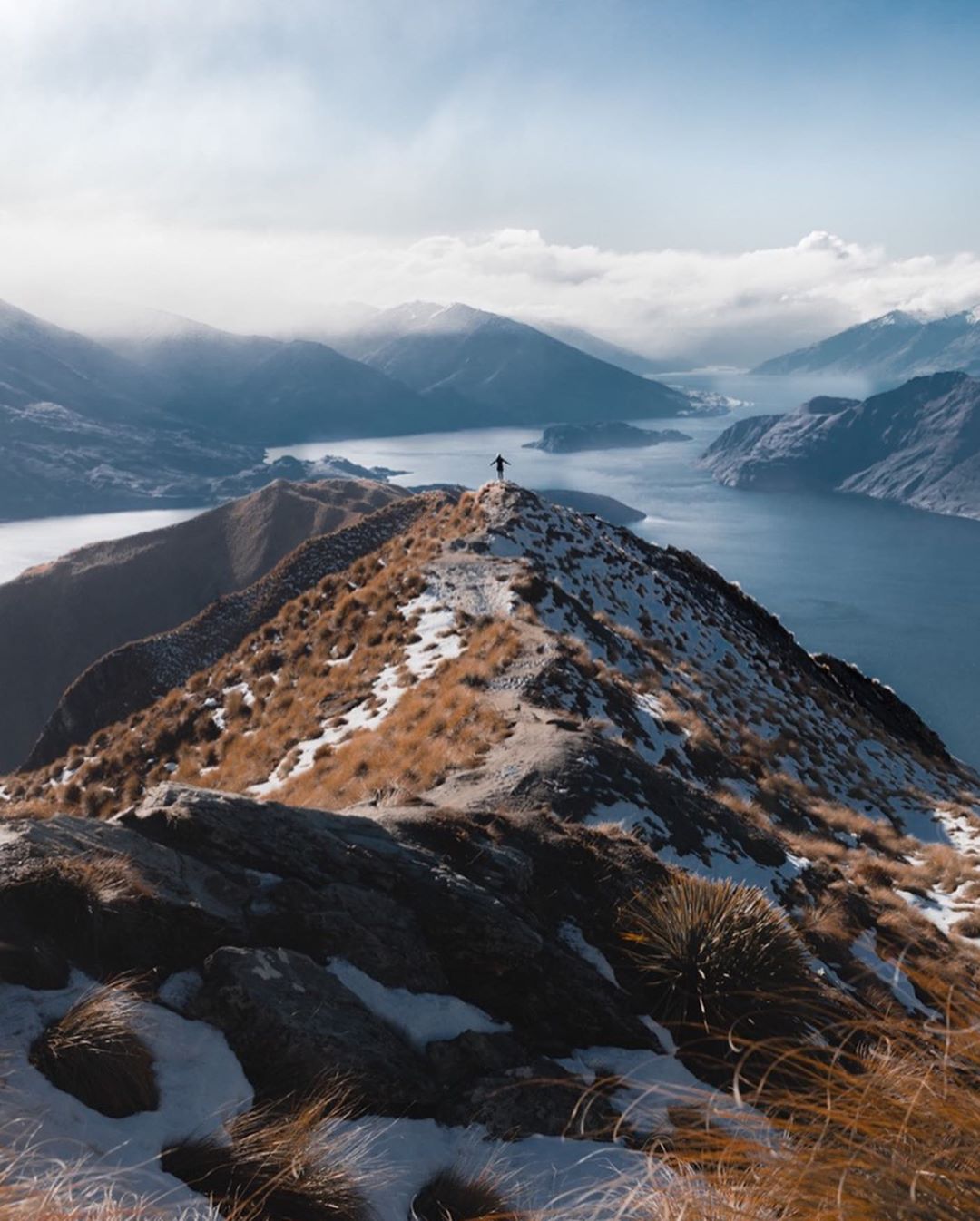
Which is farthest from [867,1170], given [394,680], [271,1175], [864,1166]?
[394,680]

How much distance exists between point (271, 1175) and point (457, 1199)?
96 centimetres

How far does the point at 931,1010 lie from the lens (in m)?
7.87

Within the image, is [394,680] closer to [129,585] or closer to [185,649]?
[185,649]

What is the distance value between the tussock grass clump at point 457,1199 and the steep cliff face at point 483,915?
0.10 m

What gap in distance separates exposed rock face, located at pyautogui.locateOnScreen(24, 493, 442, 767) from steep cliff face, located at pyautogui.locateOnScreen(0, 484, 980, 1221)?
20.8 metres

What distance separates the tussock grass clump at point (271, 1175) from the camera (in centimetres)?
317

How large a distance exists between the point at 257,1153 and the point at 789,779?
17.2m

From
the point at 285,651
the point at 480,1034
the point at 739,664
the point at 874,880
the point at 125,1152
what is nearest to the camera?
the point at 125,1152

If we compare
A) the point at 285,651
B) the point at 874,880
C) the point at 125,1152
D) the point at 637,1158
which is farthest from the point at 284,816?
the point at 285,651

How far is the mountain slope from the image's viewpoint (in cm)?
8900

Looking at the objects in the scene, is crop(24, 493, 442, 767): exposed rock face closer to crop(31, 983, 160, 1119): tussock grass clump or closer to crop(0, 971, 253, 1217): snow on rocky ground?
crop(0, 971, 253, 1217): snow on rocky ground

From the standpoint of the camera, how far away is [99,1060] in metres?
3.65

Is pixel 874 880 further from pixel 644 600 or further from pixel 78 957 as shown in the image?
pixel 644 600

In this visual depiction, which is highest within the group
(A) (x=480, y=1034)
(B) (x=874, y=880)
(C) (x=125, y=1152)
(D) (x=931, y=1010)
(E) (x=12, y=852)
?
(E) (x=12, y=852)
